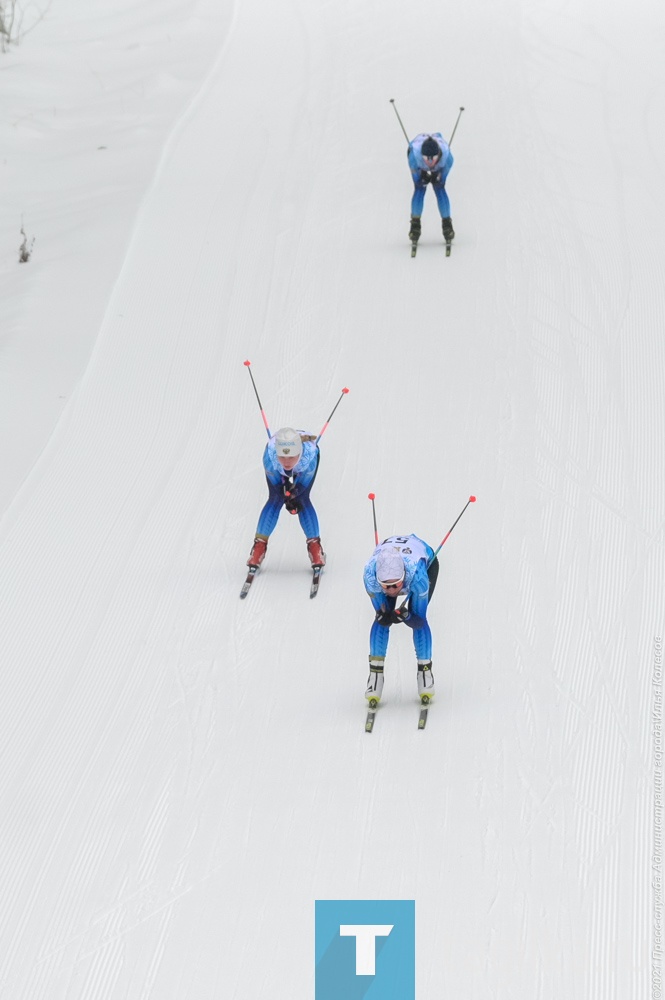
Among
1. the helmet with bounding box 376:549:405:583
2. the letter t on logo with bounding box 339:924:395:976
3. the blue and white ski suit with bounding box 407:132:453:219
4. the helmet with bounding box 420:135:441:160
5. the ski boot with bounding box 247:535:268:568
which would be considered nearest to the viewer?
the letter t on logo with bounding box 339:924:395:976

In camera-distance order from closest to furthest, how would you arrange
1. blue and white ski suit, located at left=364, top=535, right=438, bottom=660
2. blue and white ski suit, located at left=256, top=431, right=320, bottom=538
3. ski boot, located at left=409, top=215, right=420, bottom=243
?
blue and white ski suit, located at left=364, top=535, right=438, bottom=660, blue and white ski suit, located at left=256, top=431, right=320, bottom=538, ski boot, located at left=409, top=215, right=420, bottom=243

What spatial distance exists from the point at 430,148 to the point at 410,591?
669 centimetres

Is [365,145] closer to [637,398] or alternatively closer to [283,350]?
[283,350]

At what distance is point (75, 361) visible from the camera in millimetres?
13070

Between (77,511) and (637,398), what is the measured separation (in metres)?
4.88

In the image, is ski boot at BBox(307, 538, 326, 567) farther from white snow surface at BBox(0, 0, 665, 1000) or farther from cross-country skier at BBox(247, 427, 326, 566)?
white snow surface at BBox(0, 0, 665, 1000)

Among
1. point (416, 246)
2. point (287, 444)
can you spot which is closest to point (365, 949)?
point (287, 444)

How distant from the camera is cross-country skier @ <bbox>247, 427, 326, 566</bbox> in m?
9.40

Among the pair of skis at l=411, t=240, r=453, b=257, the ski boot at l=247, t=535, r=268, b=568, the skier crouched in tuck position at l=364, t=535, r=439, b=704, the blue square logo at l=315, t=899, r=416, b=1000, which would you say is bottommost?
the blue square logo at l=315, t=899, r=416, b=1000

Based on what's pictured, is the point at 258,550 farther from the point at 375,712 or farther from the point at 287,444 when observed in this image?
the point at 375,712

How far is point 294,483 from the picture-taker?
9633mm

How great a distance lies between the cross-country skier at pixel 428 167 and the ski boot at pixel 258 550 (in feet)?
17.3

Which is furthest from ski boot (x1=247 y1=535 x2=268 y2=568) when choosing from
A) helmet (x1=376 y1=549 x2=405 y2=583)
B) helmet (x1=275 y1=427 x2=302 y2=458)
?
helmet (x1=376 y1=549 x2=405 y2=583)

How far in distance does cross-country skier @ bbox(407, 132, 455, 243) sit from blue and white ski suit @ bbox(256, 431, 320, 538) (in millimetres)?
4906
